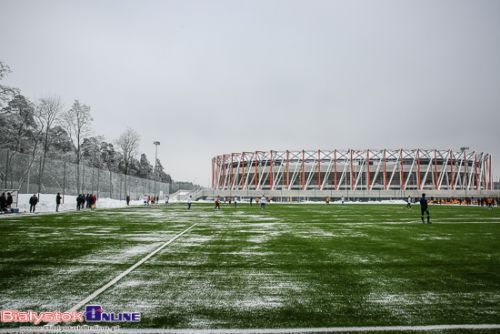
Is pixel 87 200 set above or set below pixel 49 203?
above

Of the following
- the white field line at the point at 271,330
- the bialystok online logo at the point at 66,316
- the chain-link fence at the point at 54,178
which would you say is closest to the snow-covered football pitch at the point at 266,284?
the white field line at the point at 271,330

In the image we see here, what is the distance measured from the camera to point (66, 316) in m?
4.63

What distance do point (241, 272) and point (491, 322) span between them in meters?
4.50

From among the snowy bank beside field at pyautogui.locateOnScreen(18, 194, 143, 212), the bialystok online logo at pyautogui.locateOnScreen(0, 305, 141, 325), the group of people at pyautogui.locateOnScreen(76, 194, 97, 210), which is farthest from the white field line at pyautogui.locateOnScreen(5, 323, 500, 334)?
the group of people at pyautogui.locateOnScreen(76, 194, 97, 210)

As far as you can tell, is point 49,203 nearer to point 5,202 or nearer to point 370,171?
point 5,202

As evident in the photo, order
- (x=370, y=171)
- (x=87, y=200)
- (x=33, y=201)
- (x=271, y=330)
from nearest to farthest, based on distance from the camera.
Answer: (x=271, y=330), (x=33, y=201), (x=87, y=200), (x=370, y=171)

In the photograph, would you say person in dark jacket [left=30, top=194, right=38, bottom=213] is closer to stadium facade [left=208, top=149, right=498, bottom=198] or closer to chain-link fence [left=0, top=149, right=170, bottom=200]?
chain-link fence [left=0, top=149, right=170, bottom=200]

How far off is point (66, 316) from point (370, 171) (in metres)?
92.6

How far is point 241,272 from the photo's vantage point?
7.26 m

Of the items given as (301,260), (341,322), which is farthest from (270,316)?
(301,260)

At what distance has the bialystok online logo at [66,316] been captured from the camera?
4.54 meters

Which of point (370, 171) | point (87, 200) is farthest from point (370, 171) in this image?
point (87, 200)

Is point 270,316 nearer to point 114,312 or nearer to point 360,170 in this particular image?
point 114,312

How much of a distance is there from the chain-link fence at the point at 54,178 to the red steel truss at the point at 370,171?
4869cm
